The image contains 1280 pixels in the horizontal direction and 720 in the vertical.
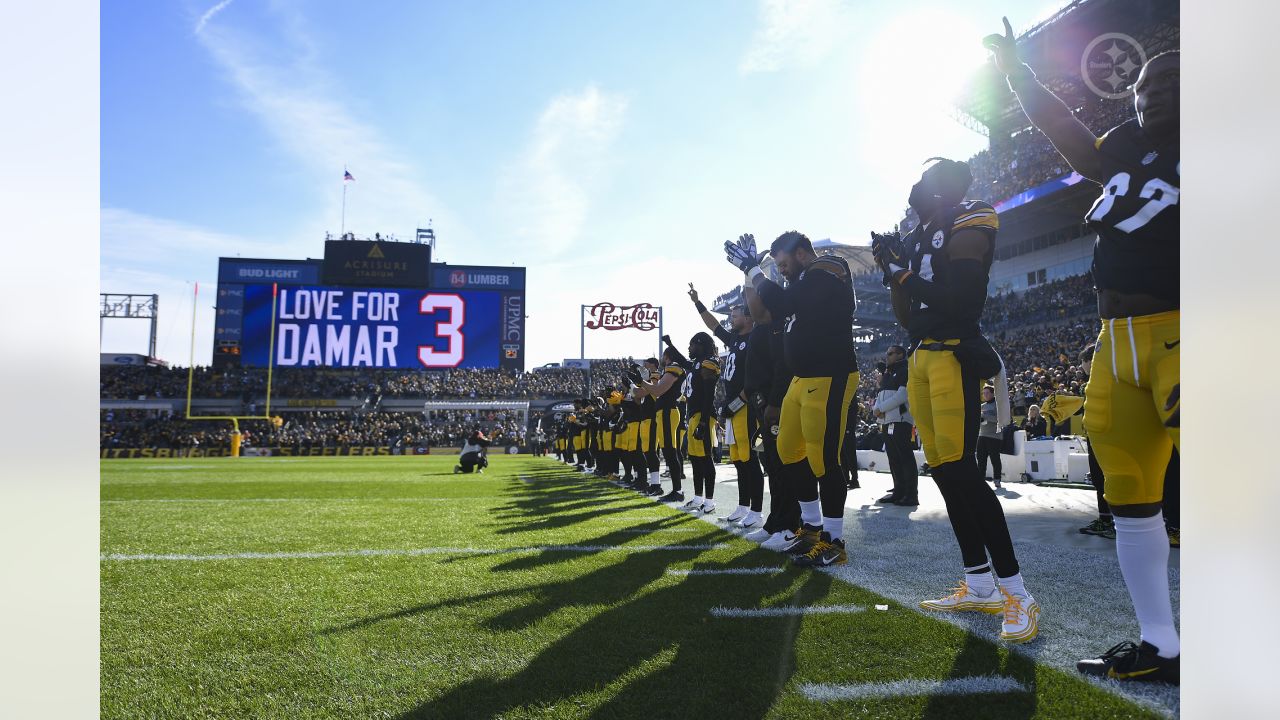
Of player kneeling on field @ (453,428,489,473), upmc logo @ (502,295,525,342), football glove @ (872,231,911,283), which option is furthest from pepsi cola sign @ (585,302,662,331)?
football glove @ (872,231,911,283)

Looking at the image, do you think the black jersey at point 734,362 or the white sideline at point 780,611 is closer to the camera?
the white sideline at point 780,611

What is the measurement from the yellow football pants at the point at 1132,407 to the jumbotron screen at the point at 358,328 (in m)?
A: 37.6

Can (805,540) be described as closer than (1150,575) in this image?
No

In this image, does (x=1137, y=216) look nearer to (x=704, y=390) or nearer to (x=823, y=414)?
(x=823, y=414)

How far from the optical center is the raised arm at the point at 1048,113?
104 inches

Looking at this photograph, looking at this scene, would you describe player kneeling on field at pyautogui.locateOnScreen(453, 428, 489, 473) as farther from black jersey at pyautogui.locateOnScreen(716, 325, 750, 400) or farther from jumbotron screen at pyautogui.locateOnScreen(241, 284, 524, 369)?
jumbotron screen at pyautogui.locateOnScreen(241, 284, 524, 369)

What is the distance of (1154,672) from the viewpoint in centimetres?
231

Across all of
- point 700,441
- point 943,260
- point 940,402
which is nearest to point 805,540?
point 940,402

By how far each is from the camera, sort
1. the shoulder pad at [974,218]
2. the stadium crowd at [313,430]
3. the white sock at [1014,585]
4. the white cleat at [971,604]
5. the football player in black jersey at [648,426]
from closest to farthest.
→ the white sock at [1014,585] → the white cleat at [971,604] → the shoulder pad at [974,218] → the football player in black jersey at [648,426] → the stadium crowd at [313,430]

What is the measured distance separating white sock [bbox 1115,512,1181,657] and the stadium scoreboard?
3756 centimetres

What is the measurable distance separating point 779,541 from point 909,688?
126 inches

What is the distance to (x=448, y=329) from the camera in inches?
1521

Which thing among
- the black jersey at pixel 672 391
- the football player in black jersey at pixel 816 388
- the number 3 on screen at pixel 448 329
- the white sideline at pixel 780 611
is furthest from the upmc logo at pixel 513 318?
the white sideline at pixel 780 611

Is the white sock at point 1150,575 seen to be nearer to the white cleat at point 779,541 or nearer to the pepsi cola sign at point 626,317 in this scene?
the white cleat at point 779,541
